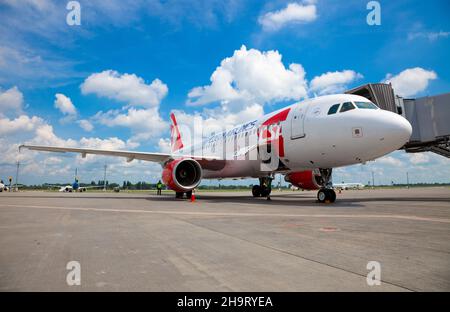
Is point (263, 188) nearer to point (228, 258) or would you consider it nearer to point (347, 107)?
point (347, 107)

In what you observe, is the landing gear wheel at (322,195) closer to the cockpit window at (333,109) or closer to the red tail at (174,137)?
the cockpit window at (333,109)

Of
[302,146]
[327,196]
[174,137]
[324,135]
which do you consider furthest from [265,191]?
[174,137]

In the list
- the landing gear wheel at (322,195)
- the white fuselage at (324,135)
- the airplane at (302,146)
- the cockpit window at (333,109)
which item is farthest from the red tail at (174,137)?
the cockpit window at (333,109)

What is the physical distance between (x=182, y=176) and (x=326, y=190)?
341 inches

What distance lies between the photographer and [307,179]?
15.4 metres

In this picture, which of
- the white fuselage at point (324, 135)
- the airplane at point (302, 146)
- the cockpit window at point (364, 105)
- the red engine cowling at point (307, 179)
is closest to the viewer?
the white fuselage at point (324, 135)

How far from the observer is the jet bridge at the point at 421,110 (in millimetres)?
17234

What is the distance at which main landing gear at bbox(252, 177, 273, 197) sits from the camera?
1948 cm

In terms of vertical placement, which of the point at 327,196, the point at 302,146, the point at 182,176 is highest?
the point at 302,146

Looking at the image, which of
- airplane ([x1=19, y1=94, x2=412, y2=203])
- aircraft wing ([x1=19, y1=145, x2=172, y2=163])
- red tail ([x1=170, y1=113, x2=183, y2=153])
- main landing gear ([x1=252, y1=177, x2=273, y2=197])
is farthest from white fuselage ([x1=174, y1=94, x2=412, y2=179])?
red tail ([x1=170, y1=113, x2=183, y2=153])

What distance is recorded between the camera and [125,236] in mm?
5094

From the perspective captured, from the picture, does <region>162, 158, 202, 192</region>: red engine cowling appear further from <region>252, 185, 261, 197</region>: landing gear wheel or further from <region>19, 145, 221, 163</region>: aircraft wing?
<region>252, 185, 261, 197</region>: landing gear wheel

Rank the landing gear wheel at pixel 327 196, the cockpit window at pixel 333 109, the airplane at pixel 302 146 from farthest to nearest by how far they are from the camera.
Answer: the landing gear wheel at pixel 327 196, the cockpit window at pixel 333 109, the airplane at pixel 302 146

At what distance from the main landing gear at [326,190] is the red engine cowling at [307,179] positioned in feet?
2.99
